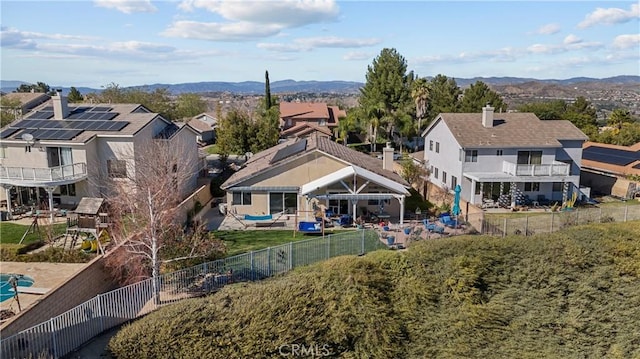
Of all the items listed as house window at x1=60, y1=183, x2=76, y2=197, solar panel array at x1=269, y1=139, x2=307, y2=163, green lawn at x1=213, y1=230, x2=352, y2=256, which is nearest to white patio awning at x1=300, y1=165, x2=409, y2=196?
solar panel array at x1=269, y1=139, x2=307, y2=163

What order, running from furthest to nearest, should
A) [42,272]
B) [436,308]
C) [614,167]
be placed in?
[614,167]
[42,272]
[436,308]

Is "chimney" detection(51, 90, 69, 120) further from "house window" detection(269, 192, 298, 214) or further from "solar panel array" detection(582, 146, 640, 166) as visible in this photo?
"solar panel array" detection(582, 146, 640, 166)

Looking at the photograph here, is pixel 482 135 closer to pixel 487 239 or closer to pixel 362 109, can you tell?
pixel 487 239

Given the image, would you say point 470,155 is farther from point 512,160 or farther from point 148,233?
point 148,233

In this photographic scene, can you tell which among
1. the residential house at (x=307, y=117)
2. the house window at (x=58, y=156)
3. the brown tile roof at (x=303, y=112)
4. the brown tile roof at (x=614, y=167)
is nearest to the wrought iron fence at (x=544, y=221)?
the brown tile roof at (x=614, y=167)

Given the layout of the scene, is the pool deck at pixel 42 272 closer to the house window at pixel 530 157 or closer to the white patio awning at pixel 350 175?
the white patio awning at pixel 350 175

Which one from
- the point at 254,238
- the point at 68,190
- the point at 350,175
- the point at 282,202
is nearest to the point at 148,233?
the point at 254,238
